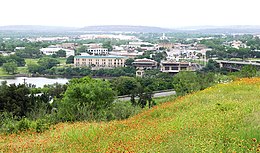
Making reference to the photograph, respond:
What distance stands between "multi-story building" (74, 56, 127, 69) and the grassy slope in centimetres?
3293

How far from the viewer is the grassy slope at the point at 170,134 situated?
388cm

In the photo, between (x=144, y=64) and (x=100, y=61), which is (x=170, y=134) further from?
(x=100, y=61)

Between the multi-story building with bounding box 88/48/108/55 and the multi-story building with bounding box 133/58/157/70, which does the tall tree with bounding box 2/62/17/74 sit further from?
the multi-story building with bounding box 88/48/108/55

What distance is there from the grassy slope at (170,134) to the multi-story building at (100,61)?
108 ft

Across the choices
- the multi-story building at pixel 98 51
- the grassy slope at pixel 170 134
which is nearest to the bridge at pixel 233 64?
the multi-story building at pixel 98 51

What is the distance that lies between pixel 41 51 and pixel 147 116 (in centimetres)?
4431

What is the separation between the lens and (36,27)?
18688 cm

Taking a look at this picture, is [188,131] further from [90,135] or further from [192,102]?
[192,102]

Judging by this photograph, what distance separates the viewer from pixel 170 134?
437 cm

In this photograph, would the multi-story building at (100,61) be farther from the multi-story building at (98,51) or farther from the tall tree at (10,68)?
the multi-story building at (98,51)

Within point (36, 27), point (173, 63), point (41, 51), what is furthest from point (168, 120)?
point (36, 27)

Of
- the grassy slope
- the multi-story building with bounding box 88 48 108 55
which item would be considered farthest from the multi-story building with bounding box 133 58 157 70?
the grassy slope

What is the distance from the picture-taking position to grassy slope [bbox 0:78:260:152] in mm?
3877

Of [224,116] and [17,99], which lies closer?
[224,116]
